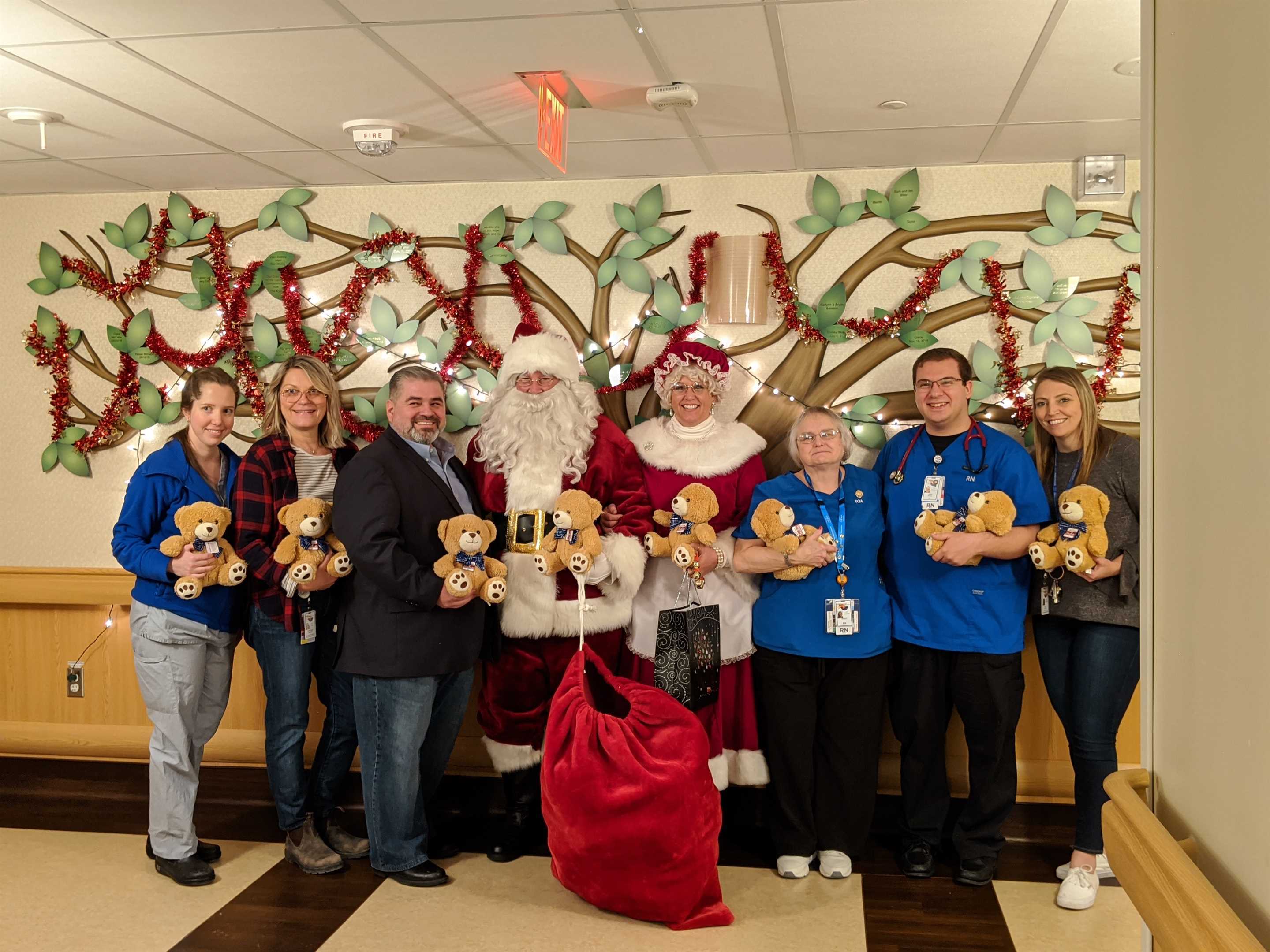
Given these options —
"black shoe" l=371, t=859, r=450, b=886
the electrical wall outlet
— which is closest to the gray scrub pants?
"black shoe" l=371, t=859, r=450, b=886

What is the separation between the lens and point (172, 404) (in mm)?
4191

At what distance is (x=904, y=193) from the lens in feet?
12.1

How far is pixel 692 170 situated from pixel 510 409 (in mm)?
1163

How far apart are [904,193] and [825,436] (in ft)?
3.60

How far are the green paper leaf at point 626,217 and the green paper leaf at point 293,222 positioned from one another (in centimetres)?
128

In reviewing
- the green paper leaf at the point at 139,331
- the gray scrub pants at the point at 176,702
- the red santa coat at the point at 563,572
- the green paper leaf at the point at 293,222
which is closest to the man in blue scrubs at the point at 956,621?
the red santa coat at the point at 563,572

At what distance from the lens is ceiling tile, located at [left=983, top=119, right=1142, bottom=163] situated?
321 centimetres

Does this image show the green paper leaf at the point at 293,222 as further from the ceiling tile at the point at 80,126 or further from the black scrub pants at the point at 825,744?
the black scrub pants at the point at 825,744

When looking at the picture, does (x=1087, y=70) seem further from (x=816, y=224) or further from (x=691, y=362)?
(x=691, y=362)

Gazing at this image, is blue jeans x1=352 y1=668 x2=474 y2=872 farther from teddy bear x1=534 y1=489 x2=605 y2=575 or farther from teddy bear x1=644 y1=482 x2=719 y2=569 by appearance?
teddy bear x1=644 y1=482 x2=719 y2=569

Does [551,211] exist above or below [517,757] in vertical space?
above

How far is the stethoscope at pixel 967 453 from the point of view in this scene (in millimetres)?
3166

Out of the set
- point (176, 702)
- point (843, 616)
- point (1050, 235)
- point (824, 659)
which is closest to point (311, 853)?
point (176, 702)

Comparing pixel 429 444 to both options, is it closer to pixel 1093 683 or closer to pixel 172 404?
pixel 172 404
